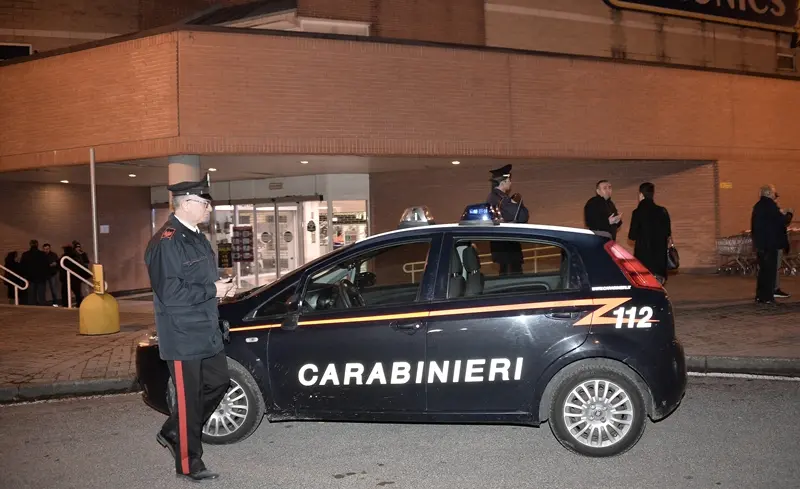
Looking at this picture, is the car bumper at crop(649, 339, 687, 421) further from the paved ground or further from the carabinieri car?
the paved ground

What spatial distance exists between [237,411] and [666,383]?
3140 mm

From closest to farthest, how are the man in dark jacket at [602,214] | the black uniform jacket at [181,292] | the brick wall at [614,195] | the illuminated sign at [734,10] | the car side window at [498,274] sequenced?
the black uniform jacket at [181,292] → the car side window at [498,274] → the man in dark jacket at [602,214] → the brick wall at [614,195] → the illuminated sign at [734,10]

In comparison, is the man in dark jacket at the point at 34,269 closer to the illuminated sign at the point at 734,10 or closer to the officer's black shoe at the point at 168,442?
the officer's black shoe at the point at 168,442

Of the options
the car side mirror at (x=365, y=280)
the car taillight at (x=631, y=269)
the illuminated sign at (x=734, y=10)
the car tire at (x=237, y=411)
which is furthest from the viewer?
the illuminated sign at (x=734, y=10)

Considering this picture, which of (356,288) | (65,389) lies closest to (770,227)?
(356,288)

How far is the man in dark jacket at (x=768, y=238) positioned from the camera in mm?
11953

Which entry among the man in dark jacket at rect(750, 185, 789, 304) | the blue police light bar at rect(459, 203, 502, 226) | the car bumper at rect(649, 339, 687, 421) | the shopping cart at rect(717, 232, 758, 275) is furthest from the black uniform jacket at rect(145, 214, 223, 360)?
the shopping cart at rect(717, 232, 758, 275)

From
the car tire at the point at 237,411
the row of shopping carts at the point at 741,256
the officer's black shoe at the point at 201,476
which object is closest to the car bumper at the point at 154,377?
the car tire at the point at 237,411

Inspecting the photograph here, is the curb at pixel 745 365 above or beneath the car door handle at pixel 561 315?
beneath

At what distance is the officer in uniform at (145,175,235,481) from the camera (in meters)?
4.94

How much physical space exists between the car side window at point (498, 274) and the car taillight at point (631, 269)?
1.14 ft

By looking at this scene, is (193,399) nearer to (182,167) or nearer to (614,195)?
(182,167)

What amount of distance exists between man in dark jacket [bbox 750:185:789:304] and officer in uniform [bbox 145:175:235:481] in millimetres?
9585

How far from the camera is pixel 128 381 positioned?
27.2 ft
